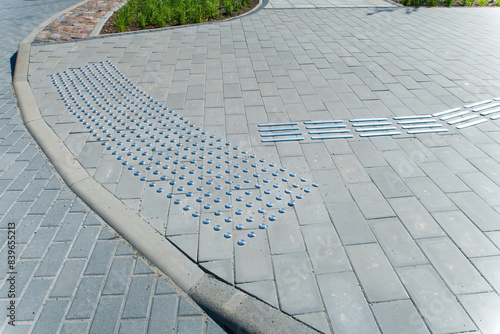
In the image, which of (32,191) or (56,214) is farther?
(32,191)

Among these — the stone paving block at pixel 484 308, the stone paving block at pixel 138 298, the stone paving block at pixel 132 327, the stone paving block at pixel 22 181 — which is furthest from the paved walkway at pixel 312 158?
the stone paving block at pixel 132 327

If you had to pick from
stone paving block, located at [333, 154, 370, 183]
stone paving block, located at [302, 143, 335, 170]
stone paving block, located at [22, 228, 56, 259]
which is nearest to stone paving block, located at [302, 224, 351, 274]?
stone paving block, located at [333, 154, 370, 183]

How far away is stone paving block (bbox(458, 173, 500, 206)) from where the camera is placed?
3.71 metres

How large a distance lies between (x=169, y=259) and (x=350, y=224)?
5.44ft

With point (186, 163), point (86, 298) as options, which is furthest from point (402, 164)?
point (86, 298)

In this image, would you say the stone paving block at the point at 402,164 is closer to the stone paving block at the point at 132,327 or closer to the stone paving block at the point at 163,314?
the stone paving block at the point at 163,314

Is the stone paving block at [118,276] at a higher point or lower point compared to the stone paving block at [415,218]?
lower

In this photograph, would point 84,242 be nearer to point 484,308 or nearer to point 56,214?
point 56,214

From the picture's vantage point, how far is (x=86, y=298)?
275cm

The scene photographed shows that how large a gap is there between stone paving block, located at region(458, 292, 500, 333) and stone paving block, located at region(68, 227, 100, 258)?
3012 mm

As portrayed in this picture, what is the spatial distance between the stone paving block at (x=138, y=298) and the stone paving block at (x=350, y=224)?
1.68m

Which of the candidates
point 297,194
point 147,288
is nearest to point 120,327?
point 147,288

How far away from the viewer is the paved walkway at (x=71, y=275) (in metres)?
2.60

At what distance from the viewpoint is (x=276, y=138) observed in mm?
4645
